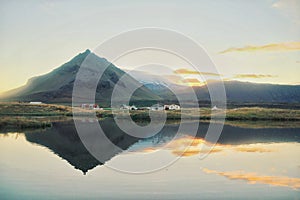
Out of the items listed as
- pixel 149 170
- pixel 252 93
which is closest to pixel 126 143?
pixel 149 170

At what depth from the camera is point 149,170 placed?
14.0 metres

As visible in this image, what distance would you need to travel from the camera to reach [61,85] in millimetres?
129250

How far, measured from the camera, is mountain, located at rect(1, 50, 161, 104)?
364 feet

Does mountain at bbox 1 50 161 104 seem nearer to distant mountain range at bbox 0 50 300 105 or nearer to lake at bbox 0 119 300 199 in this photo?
distant mountain range at bbox 0 50 300 105

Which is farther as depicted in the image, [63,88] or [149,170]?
[63,88]

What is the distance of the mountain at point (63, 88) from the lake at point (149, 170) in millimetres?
84360

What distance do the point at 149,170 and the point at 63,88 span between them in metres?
114

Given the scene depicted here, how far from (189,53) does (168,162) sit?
11.5 metres

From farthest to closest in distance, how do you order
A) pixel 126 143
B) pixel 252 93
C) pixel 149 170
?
pixel 252 93
pixel 126 143
pixel 149 170

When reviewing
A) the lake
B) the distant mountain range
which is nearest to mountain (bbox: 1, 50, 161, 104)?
the distant mountain range

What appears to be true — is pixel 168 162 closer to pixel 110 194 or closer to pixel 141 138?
pixel 110 194

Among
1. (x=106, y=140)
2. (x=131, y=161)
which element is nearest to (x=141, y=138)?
(x=106, y=140)

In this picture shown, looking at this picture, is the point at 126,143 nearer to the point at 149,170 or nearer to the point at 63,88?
the point at 149,170

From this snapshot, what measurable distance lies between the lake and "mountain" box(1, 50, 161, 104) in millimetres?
84360
